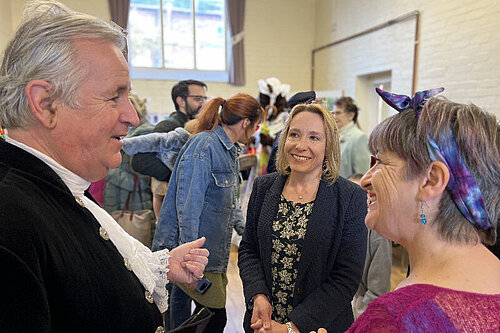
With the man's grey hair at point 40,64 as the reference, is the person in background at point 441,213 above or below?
below

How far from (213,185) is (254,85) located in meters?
6.31

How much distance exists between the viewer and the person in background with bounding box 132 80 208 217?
2418 mm

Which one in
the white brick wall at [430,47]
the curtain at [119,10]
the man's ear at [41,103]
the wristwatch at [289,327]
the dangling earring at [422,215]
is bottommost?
the wristwatch at [289,327]

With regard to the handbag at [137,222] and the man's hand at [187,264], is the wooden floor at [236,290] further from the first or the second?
the man's hand at [187,264]

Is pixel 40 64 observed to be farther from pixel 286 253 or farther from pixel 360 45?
pixel 360 45

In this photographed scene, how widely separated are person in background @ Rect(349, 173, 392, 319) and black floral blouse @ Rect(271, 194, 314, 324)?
860mm

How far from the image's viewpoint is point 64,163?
794 mm

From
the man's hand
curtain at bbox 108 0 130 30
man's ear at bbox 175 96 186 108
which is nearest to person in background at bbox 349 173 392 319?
the man's hand

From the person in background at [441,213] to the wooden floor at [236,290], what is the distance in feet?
7.19

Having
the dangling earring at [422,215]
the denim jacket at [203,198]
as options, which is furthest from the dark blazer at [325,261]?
the dangling earring at [422,215]

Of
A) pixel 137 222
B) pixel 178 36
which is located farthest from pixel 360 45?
pixel 137 222

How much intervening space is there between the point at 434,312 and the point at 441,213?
0.23 m

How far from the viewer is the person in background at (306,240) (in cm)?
143

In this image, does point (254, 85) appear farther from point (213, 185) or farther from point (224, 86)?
point (213, 185)
